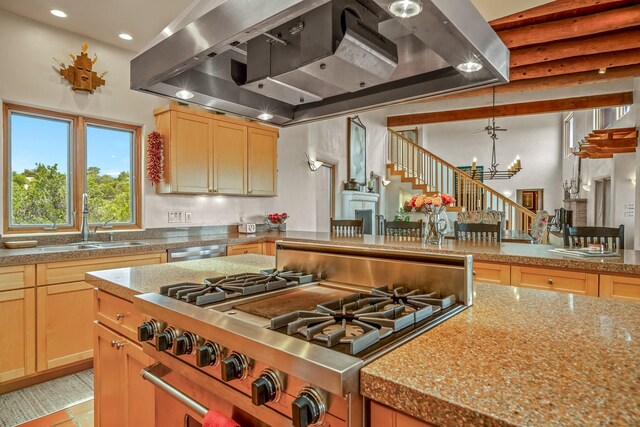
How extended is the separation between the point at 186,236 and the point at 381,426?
3.75 m

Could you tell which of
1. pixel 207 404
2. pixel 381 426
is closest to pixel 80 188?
pixel 207 404

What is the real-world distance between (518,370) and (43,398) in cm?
310

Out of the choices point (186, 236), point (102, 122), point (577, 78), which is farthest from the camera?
point (577, 78)

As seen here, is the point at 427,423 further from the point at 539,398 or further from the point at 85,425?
the point at 85,425

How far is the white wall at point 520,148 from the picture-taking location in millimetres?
11031

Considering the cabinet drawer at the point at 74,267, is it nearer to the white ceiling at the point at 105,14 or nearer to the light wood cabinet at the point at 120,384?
the light wood cabinet at the point at 120,384

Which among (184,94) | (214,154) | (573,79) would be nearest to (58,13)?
(214,154)

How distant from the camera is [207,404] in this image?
106 centimetres

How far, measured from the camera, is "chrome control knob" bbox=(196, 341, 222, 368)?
0.93 m

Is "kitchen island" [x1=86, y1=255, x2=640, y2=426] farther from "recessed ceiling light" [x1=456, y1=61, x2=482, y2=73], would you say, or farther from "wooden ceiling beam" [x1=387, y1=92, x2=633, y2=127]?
"wooden ceiling beam" [x1=387, y1=92, x2=633, y2=127]

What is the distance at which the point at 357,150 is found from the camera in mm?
7539

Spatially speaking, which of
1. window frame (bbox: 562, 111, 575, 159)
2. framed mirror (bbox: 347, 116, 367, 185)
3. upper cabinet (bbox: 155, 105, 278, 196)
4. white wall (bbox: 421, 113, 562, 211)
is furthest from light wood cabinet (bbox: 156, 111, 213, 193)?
window frame (bbox: 562, 111, 575, 159)

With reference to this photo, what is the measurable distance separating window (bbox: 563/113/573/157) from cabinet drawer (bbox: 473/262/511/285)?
31.9ft

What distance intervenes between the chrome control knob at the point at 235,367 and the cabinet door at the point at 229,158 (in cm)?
339
